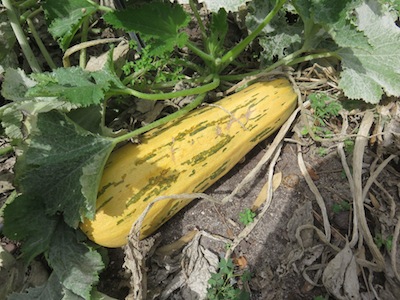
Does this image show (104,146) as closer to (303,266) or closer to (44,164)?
(44,164)

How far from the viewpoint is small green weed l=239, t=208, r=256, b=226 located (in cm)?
175

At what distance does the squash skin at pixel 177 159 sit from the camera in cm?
152

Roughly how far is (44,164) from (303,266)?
1068mm

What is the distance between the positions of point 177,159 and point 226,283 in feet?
1.72

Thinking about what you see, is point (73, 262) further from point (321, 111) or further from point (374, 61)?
point (374, 61)

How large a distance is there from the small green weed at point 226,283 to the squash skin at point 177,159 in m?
0.29

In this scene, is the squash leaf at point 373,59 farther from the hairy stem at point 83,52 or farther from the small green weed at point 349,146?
the hairy stem at point 83,52

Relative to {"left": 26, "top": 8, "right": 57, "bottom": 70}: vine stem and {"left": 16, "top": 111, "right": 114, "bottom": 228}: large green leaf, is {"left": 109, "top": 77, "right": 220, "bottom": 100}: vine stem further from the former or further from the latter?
{"left": 26, "top": 8, "right": 57, "bottom": 70}: vine stem

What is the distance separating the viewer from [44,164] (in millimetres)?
1418

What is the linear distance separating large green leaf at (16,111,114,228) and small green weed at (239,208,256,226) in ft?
2.10

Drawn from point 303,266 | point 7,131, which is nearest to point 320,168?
point 303,266

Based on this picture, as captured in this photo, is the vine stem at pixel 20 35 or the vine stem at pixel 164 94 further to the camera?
the vine stem at pixel 20 35

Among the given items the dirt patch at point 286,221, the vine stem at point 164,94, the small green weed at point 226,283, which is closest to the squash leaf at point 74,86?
the vine stem at point 164,94

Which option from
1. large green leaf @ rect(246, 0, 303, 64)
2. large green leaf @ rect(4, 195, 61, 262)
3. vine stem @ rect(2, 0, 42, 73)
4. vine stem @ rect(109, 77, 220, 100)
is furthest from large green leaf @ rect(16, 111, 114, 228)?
large green leaf @ rect(246, 0, 303, 64)
